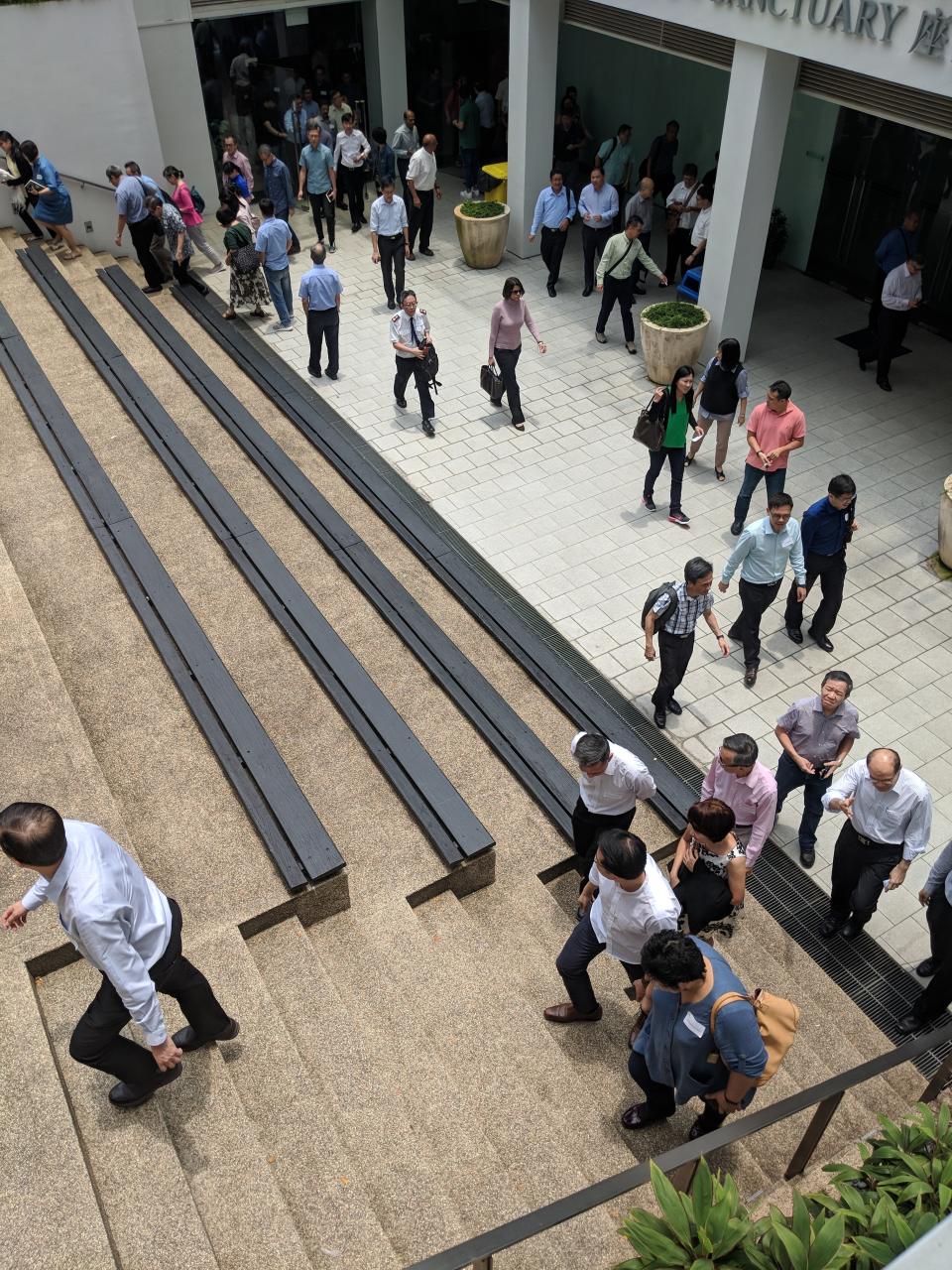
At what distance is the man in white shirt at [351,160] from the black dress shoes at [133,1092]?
43.5 ft

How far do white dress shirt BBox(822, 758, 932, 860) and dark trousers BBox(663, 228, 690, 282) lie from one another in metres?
9.54

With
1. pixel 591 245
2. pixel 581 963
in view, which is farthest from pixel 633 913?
pixel 591 245

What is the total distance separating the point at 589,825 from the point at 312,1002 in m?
1.79

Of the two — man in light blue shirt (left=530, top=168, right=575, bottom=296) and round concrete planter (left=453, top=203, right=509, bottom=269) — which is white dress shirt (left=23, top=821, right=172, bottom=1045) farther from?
round concrete planter (left=453, top=203, right=509, bottom=269)

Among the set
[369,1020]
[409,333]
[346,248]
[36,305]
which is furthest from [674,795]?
[346,248]

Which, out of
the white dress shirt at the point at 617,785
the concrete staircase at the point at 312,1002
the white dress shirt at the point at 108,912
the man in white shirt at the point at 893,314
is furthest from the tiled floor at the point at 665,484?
the white dress shirt at the point at 108,912

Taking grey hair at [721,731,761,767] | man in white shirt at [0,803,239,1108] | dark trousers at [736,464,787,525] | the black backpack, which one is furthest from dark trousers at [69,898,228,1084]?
dark trousers at [736,464,787,525]

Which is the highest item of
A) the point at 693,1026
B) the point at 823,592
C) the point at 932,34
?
the point at 932,34

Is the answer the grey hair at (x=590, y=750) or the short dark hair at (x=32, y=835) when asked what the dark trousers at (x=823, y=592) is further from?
the short dark hair at (x=32, y=835)

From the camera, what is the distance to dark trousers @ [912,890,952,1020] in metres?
5.36

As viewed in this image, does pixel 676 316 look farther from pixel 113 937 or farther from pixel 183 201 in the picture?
pixel 113 937

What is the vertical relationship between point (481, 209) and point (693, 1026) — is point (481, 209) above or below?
below

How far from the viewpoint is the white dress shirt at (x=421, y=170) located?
13.5m

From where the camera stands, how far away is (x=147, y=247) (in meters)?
12.3
